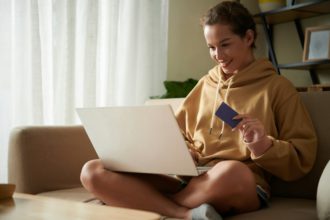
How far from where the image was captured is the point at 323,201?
1.06 meters

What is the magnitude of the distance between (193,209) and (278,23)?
2143 mm

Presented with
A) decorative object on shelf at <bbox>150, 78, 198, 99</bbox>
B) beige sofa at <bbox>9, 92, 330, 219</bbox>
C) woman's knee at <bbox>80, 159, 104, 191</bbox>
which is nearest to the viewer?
woman's knee at <bbox>80, 159, 104, 191</bbox>

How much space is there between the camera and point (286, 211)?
3.88ft

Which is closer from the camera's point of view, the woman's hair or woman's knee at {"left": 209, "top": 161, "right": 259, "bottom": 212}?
woman's knee at {"left": 209, "top": 161, "right": 259, "bottom": 212}

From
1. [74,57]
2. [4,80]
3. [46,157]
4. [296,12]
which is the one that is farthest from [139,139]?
[296,12]

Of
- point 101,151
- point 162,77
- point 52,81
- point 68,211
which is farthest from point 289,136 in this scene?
point 162,77

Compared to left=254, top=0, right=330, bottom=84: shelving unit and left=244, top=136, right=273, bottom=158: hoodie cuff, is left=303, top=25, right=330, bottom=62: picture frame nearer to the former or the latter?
left=254, top=0, right=330, bottom=84: shelving unit

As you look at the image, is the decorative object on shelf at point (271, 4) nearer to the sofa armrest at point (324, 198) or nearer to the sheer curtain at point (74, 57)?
the sheer curtain at point (74, 57)

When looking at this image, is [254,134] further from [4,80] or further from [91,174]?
[4,80]

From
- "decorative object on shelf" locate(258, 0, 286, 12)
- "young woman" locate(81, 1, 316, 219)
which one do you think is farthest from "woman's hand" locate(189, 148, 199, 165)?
"decorative object on shelf" locate(258, 0, 286, 12)

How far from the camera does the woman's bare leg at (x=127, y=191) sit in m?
1.23

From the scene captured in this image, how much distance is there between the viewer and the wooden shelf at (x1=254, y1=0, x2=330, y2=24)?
8.38 feet

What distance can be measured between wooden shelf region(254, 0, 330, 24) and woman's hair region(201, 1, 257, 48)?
1136mm

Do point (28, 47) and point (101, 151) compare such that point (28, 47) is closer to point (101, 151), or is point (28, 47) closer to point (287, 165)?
point (101, 151)
